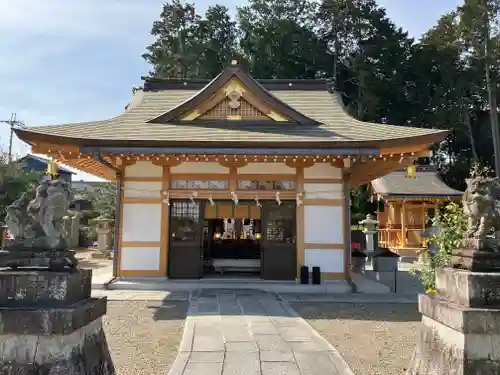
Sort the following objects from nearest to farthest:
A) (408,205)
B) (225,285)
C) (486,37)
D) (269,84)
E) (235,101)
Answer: (225,285) → (235,101) → (269,84) → (408,205) → (486,37)

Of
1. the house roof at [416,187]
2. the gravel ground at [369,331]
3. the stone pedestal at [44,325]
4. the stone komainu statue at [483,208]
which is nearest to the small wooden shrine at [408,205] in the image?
the house roof at [416,187]

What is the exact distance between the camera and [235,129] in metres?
10.7

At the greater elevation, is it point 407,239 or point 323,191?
point 323,191

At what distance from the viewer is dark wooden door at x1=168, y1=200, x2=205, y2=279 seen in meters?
10.5

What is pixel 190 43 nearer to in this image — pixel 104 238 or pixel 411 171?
pixel 104 238

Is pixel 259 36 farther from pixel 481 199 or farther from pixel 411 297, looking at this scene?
pixel 481 199

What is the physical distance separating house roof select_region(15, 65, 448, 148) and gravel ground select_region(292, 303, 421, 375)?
12.1ft

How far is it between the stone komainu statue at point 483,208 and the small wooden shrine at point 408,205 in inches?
779

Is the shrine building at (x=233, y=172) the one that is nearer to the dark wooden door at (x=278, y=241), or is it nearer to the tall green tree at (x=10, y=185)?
the dark wooden door at (x=278, y=241)

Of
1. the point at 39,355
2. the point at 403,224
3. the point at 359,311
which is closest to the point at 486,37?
the point at 403,224

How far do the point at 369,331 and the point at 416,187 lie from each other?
19508mm

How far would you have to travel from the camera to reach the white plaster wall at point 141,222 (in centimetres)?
1042

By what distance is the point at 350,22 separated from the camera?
33938 mm

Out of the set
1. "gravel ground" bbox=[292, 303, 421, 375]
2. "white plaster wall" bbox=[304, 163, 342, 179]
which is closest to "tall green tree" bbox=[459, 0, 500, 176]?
"white plaster wall" bbox=[304, 163, 342, 179]
